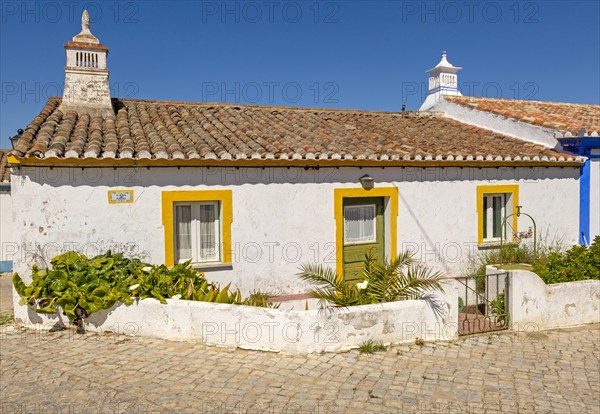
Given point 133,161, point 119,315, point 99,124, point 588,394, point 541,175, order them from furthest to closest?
1. point 541,175
2. point 99,124
3. point 133,161
4. point 119,315
5. point 588,394

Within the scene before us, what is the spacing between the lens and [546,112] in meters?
14.9

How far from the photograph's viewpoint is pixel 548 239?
12039mm

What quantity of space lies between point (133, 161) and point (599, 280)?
26.4 ft

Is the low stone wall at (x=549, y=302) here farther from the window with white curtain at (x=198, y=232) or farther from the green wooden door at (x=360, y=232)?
the window with white curtain at (x=198, y=232)

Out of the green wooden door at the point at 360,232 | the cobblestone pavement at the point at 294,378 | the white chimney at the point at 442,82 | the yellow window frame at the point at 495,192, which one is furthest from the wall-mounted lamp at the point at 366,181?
the white chimney at the point at 442,82

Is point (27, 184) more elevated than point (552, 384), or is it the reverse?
point (27, 184)

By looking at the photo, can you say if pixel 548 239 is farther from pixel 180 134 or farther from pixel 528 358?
pixel 180 134

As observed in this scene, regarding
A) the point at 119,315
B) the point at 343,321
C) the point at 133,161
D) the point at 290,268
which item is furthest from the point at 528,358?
the point at 133,161

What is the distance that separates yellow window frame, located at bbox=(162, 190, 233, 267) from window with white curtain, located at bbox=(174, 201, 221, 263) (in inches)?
8.7

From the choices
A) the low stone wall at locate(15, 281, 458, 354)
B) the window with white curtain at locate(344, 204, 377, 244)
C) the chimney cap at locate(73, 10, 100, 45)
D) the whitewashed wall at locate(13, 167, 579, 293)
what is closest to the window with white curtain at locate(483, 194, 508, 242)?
the whitewashed wall at locate(13, 167, 579, 293)

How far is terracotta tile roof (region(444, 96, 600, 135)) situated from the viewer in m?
12.6

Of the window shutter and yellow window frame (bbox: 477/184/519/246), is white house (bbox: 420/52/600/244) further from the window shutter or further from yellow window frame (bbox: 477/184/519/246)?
the window shutter

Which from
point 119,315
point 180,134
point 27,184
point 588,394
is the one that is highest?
point 180,134

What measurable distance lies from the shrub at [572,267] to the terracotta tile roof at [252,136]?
2.76 meters
